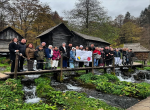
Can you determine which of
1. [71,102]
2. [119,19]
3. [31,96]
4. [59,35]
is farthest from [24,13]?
[119,19]

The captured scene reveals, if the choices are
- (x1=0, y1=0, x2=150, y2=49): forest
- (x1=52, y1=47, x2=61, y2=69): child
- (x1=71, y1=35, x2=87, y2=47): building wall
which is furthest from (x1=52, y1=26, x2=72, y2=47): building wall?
(x1=52, y1=47, x2=61, y2=69): child

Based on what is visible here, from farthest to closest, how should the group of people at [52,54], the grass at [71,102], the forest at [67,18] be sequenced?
the forest at [67,18] → the group of people at [52,54] → the grass at [71,102]

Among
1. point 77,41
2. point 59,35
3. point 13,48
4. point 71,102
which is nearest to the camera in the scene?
point 71,102

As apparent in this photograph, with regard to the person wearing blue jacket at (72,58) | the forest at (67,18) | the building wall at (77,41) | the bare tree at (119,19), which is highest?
the bare tree at (119,19)

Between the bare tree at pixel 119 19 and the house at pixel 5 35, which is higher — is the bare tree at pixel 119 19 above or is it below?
above

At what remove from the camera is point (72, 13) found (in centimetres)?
2489

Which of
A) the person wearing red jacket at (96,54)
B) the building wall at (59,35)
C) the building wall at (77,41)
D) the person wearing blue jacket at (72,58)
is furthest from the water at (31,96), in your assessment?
the building wall at (77,41)

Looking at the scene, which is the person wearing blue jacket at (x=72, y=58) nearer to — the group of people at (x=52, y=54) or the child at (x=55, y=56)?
the group of people at (x=52, y=54)

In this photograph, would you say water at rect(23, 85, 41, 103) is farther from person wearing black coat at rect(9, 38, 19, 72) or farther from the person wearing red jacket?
the person wearing red jacket

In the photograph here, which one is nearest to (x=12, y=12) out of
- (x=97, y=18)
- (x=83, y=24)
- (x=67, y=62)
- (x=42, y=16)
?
(x=42, y=16)

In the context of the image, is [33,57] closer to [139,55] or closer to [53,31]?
[53,31]

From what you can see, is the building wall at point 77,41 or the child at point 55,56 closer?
the child at point 55,56

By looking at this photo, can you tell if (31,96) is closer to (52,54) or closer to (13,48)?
(13,48)

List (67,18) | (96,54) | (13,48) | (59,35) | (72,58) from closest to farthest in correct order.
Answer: (13,48)
(72,58)
(96,54)
(59,35)
(67,18)
